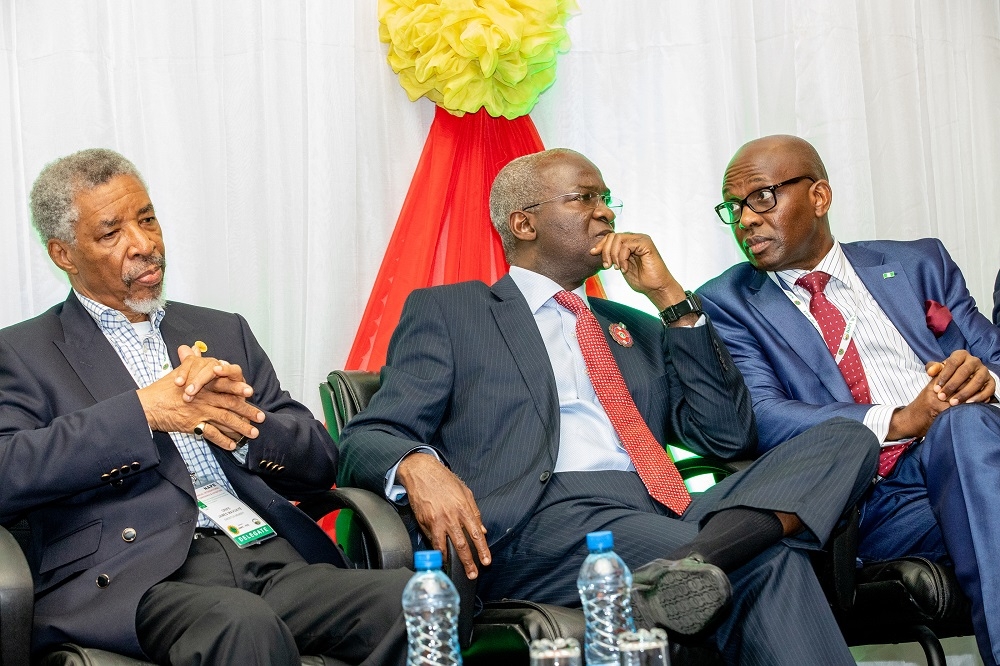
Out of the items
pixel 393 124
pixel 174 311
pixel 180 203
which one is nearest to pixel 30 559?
pixel 174 311

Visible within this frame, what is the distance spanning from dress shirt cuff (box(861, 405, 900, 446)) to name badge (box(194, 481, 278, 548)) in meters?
1.68

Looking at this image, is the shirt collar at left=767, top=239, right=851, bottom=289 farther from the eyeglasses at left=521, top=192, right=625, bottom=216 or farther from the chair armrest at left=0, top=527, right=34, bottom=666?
the chair armrest at left=0, top=527, right=34, bottom=666

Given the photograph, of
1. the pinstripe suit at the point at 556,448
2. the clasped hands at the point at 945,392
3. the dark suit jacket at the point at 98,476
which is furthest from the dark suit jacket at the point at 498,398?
the clasped hands at the point at 945,392

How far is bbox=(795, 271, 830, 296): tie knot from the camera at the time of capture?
360 centimetres

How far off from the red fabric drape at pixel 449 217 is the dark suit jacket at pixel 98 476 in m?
0.93

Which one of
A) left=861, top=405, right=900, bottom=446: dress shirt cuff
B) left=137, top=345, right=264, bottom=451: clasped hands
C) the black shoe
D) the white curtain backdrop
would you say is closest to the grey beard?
left=137, top=345, right=264, bottom=451: clasped hands

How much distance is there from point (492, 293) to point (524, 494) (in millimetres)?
750

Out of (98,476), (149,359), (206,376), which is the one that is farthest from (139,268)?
(98,476)

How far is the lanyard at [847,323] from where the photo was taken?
343 centimetres

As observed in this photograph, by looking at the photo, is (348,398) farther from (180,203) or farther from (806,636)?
(806,636)

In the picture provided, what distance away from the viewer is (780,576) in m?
2.44

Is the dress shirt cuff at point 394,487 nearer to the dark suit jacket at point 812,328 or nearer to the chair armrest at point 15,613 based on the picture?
the chair armrest at point 15,613

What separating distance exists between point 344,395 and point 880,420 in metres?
1.53

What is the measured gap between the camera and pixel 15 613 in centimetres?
209
